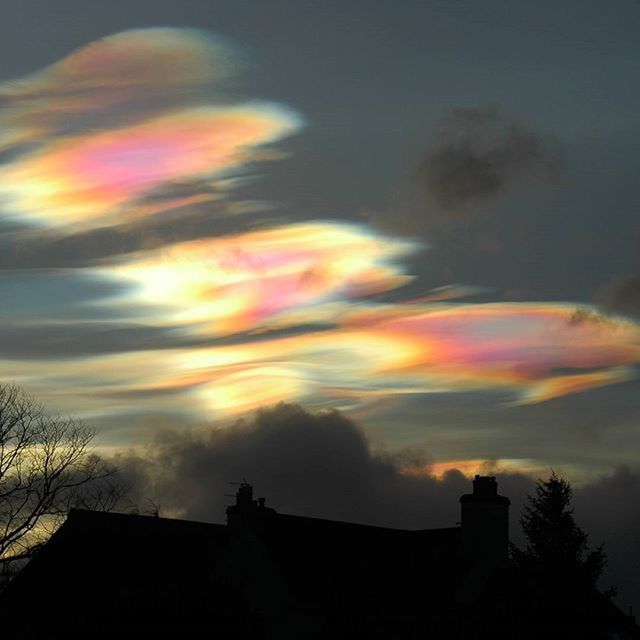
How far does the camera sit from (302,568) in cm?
4756

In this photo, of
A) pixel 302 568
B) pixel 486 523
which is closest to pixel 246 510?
pixel 302 568

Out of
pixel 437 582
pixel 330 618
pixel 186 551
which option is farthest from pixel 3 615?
pixel 437 582

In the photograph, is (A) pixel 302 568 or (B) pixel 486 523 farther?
(B) pixel 486 523

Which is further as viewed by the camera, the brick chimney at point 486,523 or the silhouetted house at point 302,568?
the brick chimney at point 486,523

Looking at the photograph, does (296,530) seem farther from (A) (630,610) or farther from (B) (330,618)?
(A) (630,610)

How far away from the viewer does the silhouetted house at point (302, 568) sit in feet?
147

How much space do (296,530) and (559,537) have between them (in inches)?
1361

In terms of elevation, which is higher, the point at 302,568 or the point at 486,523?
the point at 486,523

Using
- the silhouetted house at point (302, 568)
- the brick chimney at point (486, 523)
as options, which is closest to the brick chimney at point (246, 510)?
the silhouetted house at point (302, 568)

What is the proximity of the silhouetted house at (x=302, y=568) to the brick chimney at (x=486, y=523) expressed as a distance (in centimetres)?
5

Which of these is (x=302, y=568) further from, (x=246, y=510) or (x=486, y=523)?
(x=486, y=523)

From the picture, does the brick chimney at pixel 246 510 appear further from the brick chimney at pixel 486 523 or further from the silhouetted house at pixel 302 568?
the brick chimney at pixel 486 523

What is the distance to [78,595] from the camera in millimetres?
44688

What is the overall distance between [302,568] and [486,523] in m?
7.64
